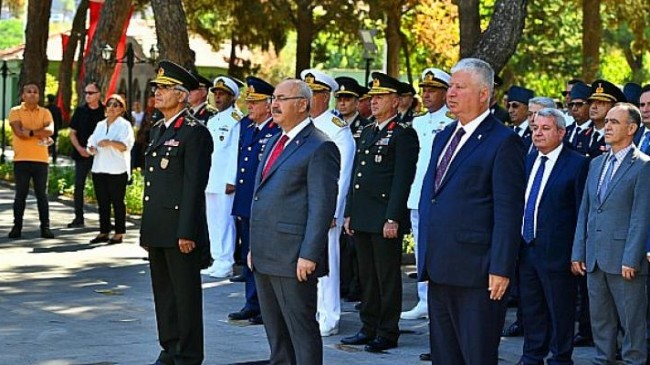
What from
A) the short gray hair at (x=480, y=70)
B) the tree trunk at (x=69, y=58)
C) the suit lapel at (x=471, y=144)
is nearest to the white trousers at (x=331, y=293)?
the suit lapel at (x=471, y=144)

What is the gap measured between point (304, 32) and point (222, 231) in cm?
2167

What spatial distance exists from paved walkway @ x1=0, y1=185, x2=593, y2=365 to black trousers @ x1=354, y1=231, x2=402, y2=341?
219 mm

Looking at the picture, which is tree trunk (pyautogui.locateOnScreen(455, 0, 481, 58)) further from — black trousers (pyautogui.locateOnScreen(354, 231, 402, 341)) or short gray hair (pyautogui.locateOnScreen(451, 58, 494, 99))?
short gray hair (pyautogui.locateOnScreen(451, 58, 494, 99))

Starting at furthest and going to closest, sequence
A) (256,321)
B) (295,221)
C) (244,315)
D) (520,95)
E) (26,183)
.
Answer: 1. (26,183)
2. (520,95)
3. (244,315)
4. (256,321)
5. (295,221)

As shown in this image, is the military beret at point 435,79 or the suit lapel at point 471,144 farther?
the military beret at point 435,79

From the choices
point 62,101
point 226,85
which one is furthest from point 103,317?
point 62,101

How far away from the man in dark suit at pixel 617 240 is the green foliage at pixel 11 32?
346 ft

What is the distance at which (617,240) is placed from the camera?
9.31m

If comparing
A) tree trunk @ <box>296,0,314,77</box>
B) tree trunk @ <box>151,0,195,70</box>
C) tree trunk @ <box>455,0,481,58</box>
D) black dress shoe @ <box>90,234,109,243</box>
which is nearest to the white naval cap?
tree trunk @ <box>455,0,481,58</box>

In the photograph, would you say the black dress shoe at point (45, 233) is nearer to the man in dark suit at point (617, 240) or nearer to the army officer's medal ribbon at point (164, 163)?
the army officer's medal ribbon at point (164, 163)

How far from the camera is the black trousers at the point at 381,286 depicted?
10.5 meters

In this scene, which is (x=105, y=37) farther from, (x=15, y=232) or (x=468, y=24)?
(x=468, y=24)

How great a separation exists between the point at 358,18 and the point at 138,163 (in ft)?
37.5

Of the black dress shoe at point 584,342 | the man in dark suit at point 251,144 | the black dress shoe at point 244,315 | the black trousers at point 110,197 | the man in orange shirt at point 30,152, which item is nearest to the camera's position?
the black dress shoe at point 584,342
